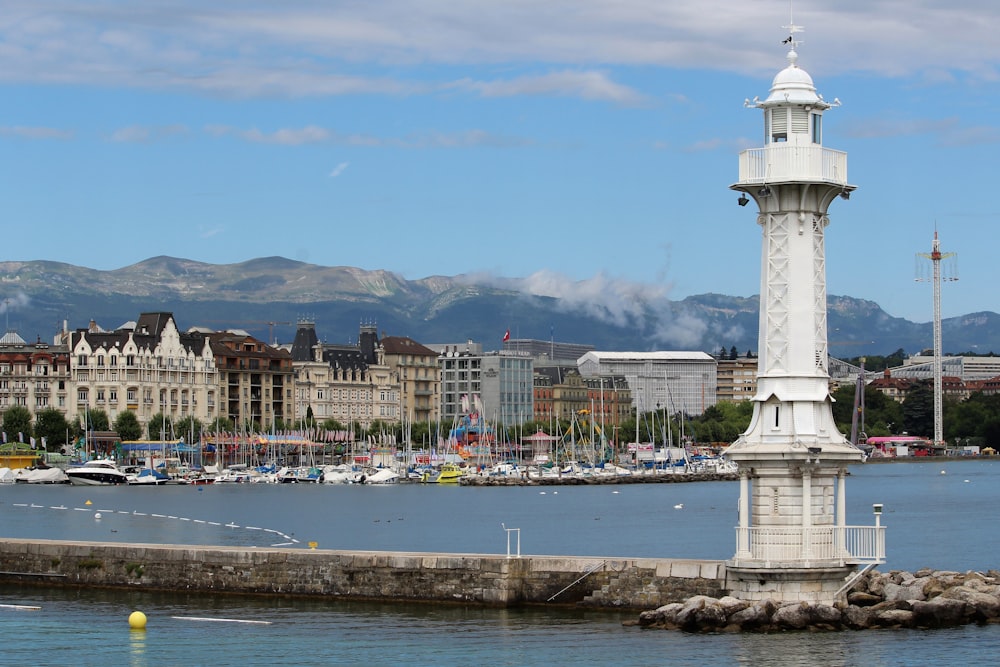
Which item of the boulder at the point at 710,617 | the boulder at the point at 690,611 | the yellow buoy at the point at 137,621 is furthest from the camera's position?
the yellow buoy at the point at 137,621

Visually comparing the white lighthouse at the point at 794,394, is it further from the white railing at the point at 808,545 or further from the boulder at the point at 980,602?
the boulder at the point at 980,602

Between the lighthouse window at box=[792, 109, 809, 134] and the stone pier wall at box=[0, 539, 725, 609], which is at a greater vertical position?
the lighthouse window at box=[792, 109, 809, 134]

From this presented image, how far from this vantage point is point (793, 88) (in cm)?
3622

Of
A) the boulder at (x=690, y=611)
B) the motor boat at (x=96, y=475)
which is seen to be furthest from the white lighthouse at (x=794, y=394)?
the motor boat at (x=96, y=475)

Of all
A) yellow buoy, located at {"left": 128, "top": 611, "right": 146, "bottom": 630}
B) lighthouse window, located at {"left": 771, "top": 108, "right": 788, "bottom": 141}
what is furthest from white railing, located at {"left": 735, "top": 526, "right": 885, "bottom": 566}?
yellow buoy, located at {"left": 128, "top": 611, "right": 146, "bottom": 630}

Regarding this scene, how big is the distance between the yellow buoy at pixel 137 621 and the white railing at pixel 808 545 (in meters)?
13.1

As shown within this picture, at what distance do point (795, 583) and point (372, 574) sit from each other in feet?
34.1

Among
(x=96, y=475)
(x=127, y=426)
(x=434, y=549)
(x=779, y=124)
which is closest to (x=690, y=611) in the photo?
(x=779, y=124)

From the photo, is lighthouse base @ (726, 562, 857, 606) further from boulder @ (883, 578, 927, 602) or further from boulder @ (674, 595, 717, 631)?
boulder @ (883, 578, 927, 602)

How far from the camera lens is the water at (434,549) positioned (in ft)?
115

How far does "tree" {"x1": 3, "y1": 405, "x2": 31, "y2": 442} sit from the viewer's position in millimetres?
190375

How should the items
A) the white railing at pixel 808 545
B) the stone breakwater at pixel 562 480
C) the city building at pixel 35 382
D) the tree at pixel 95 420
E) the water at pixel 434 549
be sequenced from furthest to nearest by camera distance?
the city building at pixel 35 382, the tree at pixel 95 420, the stone breakwater at pixel 562 480, the white railing at pixel 808 545, the water at pixel 434 549

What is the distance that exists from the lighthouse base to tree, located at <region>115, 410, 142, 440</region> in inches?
6393

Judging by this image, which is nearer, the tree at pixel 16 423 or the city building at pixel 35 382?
the tree at pixel 16 423
